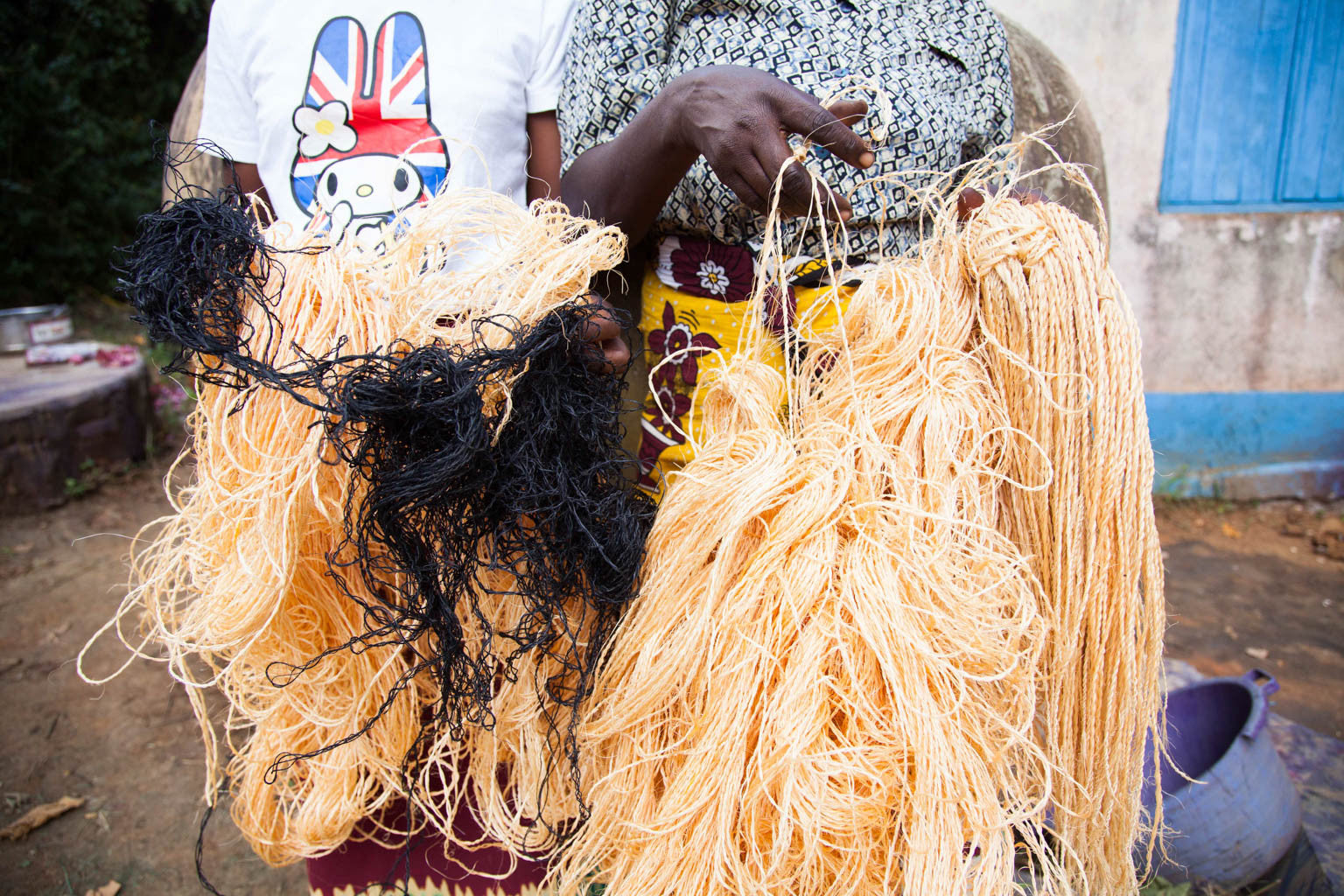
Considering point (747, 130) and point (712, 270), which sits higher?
point (747, 130)

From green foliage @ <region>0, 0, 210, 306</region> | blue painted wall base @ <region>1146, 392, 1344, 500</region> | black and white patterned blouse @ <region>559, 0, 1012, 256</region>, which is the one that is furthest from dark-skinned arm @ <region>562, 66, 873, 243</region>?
green foliage @ <region>0, 0, 210, 306</region>

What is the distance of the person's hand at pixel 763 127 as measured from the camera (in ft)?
2.83

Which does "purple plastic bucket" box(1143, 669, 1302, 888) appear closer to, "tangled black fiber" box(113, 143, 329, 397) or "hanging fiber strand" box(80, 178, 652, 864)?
"hanging fiber strand" box(80, 178, 652, 864)

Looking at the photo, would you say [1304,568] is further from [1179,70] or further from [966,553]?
[966,553]

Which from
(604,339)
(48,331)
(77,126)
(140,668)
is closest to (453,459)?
(604,339)

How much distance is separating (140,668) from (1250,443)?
4.84 metres

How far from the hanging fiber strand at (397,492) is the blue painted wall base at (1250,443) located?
384 centimetres

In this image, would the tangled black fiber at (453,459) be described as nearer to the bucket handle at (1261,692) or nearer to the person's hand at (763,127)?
the person's hand at (763,127)

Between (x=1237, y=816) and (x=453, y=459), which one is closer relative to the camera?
(x=453, y=459)

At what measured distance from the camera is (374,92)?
3.83ft

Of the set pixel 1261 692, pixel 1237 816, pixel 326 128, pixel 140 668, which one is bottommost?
pixel 140 668

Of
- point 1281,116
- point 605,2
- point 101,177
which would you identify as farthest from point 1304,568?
point 101,177

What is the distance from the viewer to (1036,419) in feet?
2.99

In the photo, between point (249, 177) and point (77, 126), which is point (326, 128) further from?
point (77, 126)
